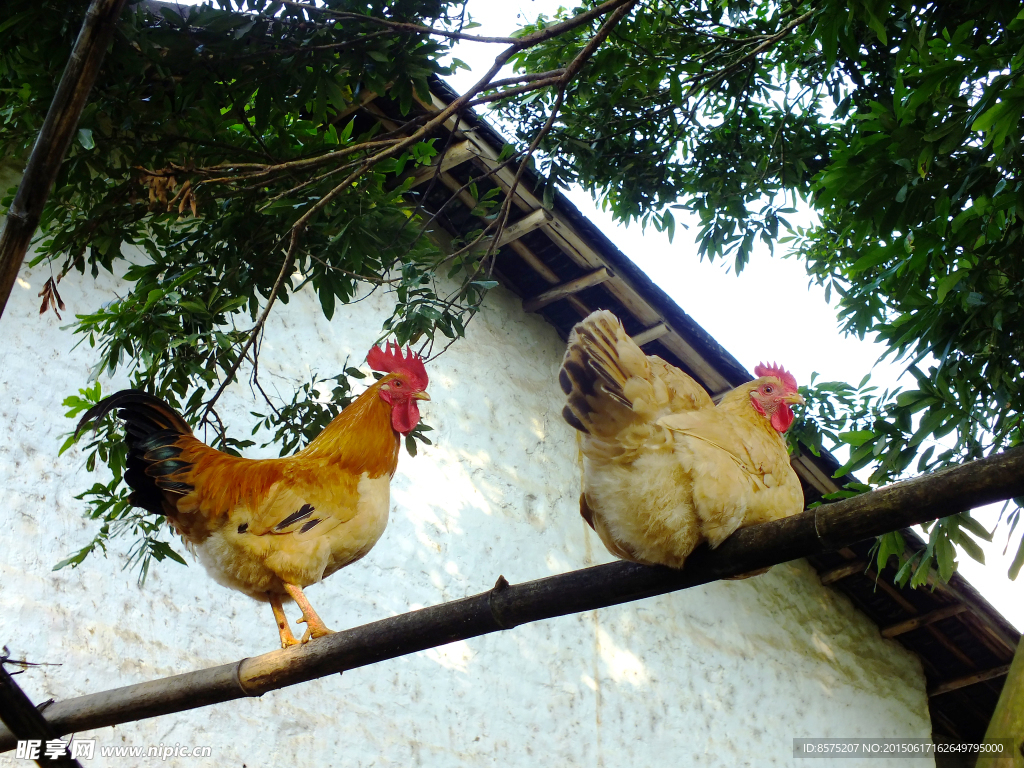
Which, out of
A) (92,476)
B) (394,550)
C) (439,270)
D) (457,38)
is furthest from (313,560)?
(439,270)

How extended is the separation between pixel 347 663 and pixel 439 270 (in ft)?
15.9

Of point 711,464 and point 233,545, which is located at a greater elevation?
point 233,545

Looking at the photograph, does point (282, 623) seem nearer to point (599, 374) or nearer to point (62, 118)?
point (599, 374)

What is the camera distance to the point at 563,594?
269 cm

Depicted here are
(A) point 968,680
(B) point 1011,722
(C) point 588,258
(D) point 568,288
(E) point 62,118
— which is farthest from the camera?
(A) point 968,680

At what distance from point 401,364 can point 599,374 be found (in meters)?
1.38

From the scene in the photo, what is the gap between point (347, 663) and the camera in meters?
2.93

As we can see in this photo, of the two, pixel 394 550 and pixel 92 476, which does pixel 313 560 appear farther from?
pixel 394 550

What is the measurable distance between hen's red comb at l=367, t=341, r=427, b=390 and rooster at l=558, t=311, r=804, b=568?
1.12 m

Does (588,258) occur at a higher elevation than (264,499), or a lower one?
higher

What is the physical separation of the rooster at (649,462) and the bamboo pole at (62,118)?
1.45 meters

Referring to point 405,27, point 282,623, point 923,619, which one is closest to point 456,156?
point 405,27

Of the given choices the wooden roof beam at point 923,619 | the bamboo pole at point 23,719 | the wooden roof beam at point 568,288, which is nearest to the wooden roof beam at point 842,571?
the wooden roof beam at point 923,619

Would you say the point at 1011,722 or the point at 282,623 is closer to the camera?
the point at 282,623
